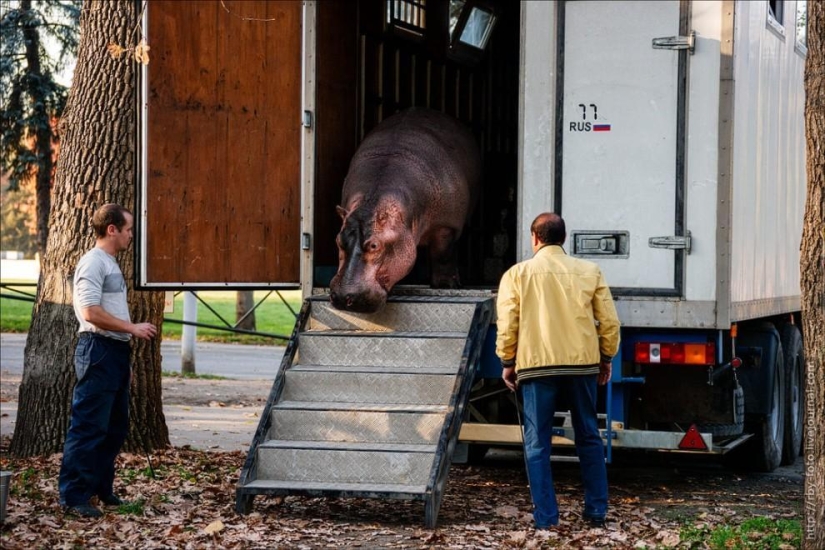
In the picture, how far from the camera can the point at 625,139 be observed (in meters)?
8.31

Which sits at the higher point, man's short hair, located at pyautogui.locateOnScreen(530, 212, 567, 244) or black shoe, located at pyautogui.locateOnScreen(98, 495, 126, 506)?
man's short hair, located at pyautogui.locateOnScreen(530, 212, 567, 244)

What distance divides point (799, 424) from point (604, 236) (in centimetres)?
371

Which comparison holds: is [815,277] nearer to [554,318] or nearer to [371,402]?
[554,318]

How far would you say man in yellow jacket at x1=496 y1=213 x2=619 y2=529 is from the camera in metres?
7.15

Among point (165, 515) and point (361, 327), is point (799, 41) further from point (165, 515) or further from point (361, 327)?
point (165, 515)

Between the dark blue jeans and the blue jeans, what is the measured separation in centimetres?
236

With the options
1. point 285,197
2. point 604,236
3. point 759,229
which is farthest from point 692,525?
point 285,197

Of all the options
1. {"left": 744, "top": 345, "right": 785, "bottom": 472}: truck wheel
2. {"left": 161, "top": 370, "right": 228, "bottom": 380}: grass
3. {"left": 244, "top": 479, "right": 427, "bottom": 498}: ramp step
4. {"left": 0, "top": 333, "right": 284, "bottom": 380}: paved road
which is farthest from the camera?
{"left": 0, "top": 333, "right": 284, "bottom": 380}: paved road

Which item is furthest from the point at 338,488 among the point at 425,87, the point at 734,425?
the point at 425,87

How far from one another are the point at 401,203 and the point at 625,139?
5.29 ft

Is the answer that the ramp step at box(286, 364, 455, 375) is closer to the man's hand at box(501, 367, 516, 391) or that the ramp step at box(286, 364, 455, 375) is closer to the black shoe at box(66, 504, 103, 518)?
the man's hand at box(501, 367, 516, 391)

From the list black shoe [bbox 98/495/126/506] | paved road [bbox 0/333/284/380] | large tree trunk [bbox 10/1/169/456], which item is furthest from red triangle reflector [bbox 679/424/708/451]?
paved road [bbox 0/333/284/380]

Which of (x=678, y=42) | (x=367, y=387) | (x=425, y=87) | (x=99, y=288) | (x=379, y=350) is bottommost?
(x=367, y=387)

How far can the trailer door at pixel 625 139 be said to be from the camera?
27.0ft
